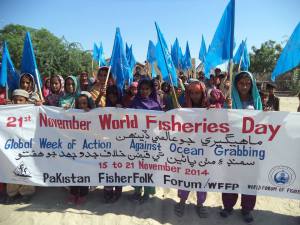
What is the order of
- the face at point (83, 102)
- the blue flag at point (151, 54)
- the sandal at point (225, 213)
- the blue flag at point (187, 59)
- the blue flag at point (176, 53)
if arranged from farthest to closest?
the blue flag at point (187, 59), the blue flag at point (176, 53), the blue flag at point (151, 54), the face at point (83, 102), the sandal at point (225, 213)

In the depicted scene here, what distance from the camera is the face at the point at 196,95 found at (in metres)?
4.00

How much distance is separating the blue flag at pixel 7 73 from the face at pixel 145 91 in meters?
2.82

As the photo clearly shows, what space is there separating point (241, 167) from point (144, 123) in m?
1.39

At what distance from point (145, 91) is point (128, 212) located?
5.61 feet

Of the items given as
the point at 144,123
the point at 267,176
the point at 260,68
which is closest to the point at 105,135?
the point at 144,123

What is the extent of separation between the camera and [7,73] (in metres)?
5.82

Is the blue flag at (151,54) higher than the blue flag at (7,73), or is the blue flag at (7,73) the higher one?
the blue flag at (151,54)

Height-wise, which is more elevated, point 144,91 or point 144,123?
point 144,91

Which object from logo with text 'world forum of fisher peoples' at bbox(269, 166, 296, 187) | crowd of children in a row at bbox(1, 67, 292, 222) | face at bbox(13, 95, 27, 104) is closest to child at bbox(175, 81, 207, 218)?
crowd of children in a row at bbox(1, 67, 292, 222)

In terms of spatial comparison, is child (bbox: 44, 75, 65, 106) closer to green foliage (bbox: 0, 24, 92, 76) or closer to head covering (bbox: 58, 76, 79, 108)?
head covering (bbox: 58, 76, 79, 108)

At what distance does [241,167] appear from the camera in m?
3.96

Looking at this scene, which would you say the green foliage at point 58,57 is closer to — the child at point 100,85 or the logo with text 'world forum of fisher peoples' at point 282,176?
the child at point 100,85

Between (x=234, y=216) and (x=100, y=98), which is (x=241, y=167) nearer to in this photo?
(x=234, y=216)


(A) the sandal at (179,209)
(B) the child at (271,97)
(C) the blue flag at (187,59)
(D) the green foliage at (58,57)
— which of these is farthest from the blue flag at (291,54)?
(D) the green foliage at (58,57)
